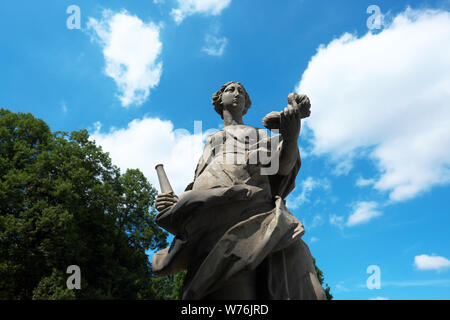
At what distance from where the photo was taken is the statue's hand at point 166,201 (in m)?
4.01

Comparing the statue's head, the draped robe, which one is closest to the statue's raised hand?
the draped robe

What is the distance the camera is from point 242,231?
11.7 ft

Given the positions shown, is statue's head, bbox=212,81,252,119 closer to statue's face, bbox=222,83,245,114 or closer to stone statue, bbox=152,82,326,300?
statue's face, bbox=222,83,245,114

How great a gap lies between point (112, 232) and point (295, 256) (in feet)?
47.2

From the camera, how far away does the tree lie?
13719 millimetres

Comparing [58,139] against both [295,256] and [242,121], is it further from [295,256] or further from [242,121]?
[295,256]

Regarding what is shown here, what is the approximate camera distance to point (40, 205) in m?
14.3

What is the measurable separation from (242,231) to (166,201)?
998mm

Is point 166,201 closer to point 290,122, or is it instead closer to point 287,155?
point 287,155

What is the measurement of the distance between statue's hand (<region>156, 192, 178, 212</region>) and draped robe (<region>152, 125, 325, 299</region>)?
0.09 metres

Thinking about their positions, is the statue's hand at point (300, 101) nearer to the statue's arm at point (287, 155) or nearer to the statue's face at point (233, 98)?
the statue's arm at point (287, 155)

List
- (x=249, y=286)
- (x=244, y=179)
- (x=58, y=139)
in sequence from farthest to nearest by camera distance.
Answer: (x=58, y=139) < (x=244, y=179) < (x=249, y=286)
